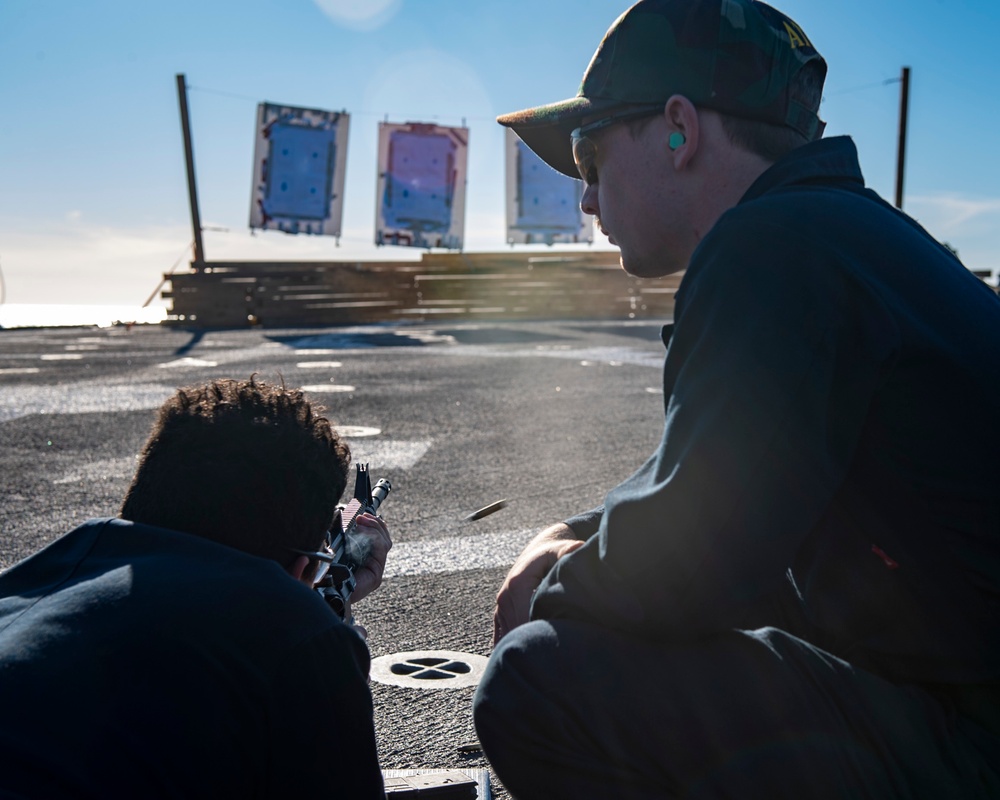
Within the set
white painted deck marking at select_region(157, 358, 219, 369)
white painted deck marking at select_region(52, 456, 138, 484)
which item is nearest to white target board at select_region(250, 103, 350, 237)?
white painted deck marking at select_region(157, 358, 219, 369)

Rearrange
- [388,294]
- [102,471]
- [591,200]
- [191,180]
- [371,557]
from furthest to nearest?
[191,180], [388,294], [102,471], [371,557], [591,200]

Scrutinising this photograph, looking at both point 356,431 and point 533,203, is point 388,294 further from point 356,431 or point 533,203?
point 356,431

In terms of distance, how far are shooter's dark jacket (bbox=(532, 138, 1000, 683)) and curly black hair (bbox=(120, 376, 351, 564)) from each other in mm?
527

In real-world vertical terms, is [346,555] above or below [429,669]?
above

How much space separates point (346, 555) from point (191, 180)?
2613 centimetres

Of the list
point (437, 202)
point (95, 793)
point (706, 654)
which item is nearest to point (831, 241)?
point (706, 654)

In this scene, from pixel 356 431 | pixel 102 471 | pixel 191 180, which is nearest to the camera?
pixel 102 471

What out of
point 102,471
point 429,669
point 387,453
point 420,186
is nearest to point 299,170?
point 420,186

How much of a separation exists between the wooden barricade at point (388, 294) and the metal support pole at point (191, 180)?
1.98 ft

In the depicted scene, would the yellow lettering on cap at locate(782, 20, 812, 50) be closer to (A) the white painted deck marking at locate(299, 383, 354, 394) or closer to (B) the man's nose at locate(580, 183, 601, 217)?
(B) the man's nose at locate(580, 183, 601, 217)

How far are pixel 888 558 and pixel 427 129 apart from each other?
98.4 feet

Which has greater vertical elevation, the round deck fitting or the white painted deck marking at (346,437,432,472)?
the white painted deck marking at (346,437,432,472)

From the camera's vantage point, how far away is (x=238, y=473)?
1.62 meters

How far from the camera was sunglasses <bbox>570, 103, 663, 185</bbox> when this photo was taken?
1.83m
